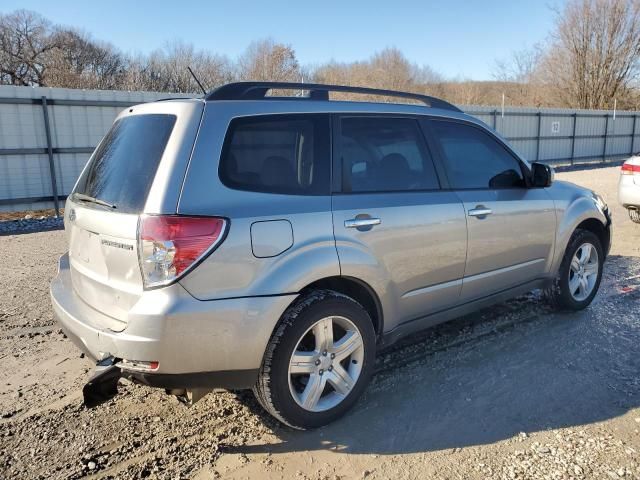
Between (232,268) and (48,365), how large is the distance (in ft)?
7.05

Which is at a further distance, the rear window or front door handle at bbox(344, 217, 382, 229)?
front door handle at bbox(344, 217, 382, 229)

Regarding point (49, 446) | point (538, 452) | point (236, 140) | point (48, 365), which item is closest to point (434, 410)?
point (538, 452)

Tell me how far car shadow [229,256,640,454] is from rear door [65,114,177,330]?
1.08 meters

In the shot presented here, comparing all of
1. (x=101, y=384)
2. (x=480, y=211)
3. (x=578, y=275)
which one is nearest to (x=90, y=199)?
(x=101, y=384)

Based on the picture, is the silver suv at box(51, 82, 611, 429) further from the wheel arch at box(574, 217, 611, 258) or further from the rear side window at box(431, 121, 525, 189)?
the wheel arch at box(574, 217, 611, 258)

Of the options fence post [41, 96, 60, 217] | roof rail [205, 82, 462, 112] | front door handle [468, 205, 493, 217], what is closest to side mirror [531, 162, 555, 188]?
front door handle [468, 205, 493, 217]

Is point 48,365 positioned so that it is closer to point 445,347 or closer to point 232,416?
point 232,416

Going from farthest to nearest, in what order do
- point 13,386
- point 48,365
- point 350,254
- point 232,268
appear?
point 48,365
point 13,386
point 350,254
point 232,268

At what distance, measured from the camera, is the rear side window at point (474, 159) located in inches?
149

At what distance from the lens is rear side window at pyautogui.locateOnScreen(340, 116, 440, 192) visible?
3.21 meters

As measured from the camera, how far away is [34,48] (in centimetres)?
3625

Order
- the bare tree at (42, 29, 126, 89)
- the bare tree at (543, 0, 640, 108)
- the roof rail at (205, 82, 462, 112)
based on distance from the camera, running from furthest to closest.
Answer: the bare tree at (543, 0, 640, 108) → the bare tree at (42, 29, 126, 89) → the roof rail at (205, 82, 462, 112)

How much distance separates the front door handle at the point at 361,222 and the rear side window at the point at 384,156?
203 mm

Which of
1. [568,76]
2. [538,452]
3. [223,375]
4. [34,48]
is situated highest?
[34,48]
